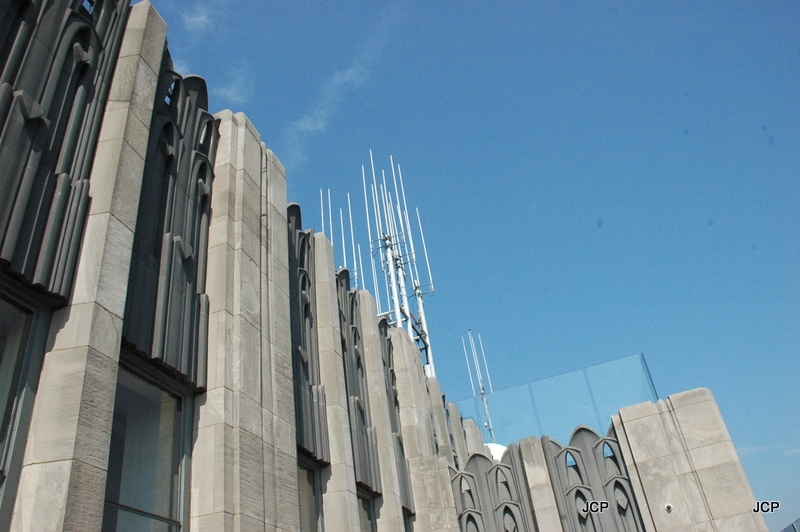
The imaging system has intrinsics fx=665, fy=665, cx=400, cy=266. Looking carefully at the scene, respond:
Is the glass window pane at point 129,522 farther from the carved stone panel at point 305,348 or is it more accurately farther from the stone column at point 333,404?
the stone column at point 333,404

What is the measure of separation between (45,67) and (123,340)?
3.92m

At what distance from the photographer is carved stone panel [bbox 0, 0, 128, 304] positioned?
26.4ft

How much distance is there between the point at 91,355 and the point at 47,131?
10.1 ft

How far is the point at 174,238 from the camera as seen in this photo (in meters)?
11.1

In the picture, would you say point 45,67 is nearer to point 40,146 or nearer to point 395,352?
point 40,146

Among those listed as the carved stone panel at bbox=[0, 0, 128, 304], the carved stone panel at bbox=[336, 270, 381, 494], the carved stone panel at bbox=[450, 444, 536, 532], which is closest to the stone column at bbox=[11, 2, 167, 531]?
the carved stone panel at bbox=[0, 0, 128, 304]

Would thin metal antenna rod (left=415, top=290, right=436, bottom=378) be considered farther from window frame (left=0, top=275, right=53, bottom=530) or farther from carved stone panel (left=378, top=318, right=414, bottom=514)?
window frame (left=0, top=275, right=53, bottom=530)

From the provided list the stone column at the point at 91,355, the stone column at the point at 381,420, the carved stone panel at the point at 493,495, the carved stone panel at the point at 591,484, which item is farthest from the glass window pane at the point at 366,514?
the stone column at the point at 91,355

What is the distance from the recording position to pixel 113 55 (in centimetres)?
1076

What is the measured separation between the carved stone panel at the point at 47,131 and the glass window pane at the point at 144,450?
2105mm

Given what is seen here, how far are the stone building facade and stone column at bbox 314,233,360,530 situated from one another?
54 mm

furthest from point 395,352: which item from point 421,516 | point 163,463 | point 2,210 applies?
point 2,210

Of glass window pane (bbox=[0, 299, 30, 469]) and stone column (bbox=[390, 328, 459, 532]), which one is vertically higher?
stone column (bbox=[390, 328, 459, 532])

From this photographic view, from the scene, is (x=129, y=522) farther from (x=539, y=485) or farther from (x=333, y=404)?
(x=539, y=485)
